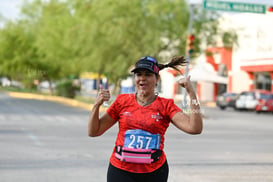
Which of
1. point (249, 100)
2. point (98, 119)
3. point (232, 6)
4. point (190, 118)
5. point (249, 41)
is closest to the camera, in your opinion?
point (190, 118)

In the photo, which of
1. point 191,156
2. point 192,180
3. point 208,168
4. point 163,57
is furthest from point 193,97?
point 163,57

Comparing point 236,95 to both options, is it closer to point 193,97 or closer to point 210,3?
point 210,3

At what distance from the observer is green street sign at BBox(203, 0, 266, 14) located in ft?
77.3

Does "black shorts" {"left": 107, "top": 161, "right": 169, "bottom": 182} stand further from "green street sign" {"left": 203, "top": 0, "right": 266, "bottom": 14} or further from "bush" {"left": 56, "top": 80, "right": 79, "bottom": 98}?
"bush" {"left": 56, "top": 80, "right": 79, "bottom": 98}

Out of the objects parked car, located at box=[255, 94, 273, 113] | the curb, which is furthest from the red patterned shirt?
parked car, located at box=[255, 94, 273, 113]

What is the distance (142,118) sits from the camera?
4.43m

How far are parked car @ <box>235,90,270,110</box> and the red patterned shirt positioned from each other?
33799 millimetres

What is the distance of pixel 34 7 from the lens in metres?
66.6

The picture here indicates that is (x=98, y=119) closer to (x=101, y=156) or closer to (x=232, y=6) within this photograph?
(x=101, y=156)

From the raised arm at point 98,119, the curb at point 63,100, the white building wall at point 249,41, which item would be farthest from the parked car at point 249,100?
the raised arm at point 98,119

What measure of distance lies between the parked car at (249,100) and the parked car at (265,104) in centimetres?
36

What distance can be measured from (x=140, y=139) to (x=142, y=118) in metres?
0.15

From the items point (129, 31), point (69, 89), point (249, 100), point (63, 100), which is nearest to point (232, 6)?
point (129, 31)

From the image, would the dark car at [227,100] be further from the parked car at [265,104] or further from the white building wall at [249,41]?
the white building wall at [249,41]
